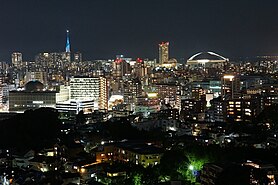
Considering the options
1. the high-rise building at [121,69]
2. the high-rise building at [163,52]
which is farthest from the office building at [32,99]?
the high-rise building at [163,52]

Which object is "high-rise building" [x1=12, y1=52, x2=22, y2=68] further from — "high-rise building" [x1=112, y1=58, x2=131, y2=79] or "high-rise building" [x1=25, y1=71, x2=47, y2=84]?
"high-rise building" [x1=112, y1=58, x2=131, y2=79]

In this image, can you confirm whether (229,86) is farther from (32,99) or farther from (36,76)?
(36,76)

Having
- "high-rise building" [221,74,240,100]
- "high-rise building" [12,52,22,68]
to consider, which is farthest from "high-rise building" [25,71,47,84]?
"high-rise building" [221,74,240,100]

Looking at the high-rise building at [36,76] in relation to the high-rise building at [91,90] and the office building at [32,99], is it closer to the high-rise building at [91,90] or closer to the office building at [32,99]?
the high-rise building at [91,90]

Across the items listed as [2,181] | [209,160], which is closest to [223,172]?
[209,160]

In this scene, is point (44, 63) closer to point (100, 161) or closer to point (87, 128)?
point (87, 128)

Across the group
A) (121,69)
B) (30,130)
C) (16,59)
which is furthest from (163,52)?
(30,130)
